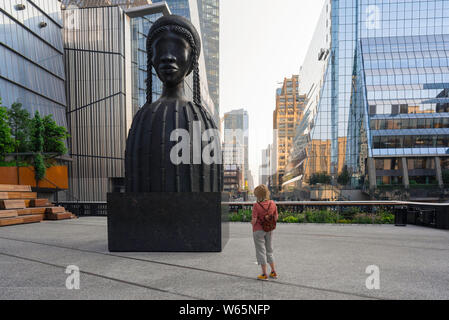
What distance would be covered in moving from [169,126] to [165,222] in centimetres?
212

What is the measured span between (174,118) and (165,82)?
1079 millimetres

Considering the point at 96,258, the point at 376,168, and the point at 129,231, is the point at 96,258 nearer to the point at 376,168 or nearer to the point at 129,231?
the point at 129,231

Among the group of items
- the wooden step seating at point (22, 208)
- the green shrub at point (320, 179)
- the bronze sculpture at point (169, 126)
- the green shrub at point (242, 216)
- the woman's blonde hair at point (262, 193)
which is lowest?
the green shrub at point (320, 179)

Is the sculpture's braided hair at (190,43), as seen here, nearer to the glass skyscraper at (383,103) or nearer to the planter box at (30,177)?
the planter box at (30,177)

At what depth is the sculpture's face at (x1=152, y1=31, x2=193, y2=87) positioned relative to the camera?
21.2ft

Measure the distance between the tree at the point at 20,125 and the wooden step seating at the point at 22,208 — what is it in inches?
467

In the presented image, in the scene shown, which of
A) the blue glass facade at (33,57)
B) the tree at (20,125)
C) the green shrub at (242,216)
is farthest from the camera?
the blue glass facade at (33,57)

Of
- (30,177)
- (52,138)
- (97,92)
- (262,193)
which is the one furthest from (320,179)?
(262,193)

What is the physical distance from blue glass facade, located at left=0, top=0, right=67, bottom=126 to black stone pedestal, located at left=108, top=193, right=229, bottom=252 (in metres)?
23.9

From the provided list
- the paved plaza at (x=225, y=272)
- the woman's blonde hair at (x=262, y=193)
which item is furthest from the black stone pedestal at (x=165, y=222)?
the woman's blonde hair at (x=262, y=193)

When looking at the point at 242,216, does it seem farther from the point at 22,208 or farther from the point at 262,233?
the point at 22,208

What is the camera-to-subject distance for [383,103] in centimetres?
4403

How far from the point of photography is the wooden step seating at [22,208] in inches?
445
